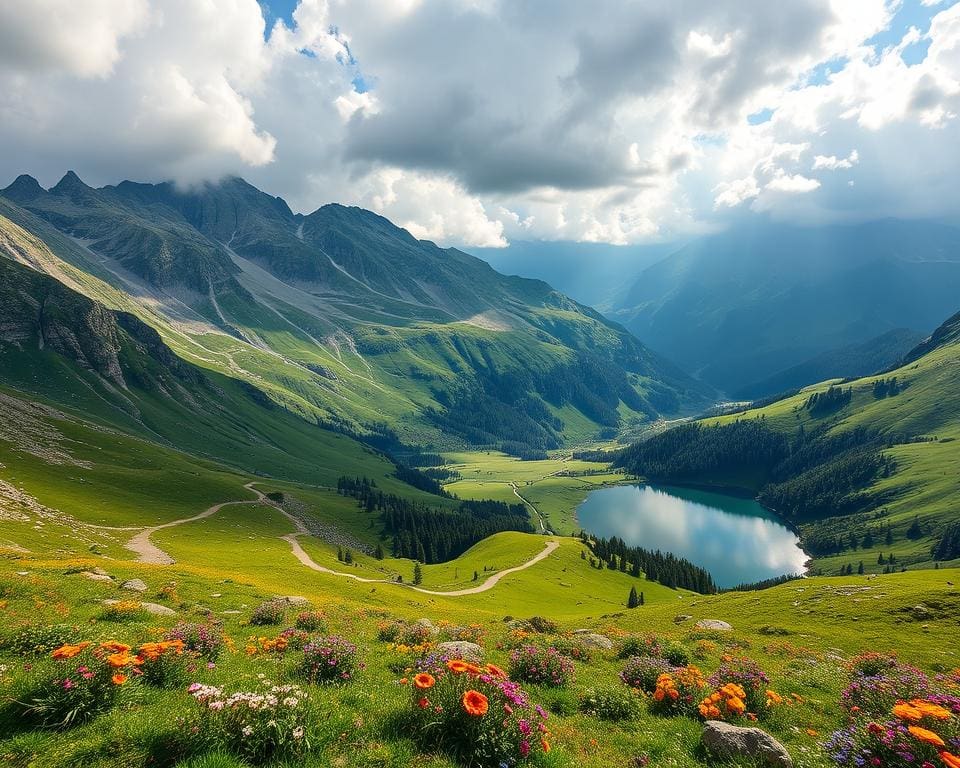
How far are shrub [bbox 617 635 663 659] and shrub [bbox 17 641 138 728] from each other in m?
22.7

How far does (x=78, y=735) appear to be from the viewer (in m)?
9.48

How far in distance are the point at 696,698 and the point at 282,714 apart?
497 inches

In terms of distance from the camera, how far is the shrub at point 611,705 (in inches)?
587

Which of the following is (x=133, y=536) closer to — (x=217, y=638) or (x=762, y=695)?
(x=217, y=638)

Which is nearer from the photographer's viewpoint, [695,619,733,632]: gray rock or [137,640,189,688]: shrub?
[137,640,189,688]: shrub

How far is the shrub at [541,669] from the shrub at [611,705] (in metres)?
1.61

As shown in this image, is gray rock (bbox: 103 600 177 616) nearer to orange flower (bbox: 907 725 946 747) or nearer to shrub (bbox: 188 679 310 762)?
shrub (bbox: 188 679 310 762)

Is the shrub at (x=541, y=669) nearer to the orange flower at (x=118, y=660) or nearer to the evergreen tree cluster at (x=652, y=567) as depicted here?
the orange flower at (x=118, y=660)

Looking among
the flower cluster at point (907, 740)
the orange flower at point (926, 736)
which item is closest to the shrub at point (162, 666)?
the flower cluster at point (907, 740)

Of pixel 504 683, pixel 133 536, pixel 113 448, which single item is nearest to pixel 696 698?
pixel 504 683

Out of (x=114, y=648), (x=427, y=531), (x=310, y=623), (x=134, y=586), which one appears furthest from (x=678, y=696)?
(x=427, y=531)

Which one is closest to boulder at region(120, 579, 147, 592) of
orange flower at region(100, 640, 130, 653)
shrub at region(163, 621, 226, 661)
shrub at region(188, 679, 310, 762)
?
shrub at region(163, 621, 226, 661)

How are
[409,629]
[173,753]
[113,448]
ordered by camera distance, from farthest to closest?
[113,448], [409,629], [173,753]

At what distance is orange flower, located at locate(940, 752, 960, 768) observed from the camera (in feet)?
27.5
